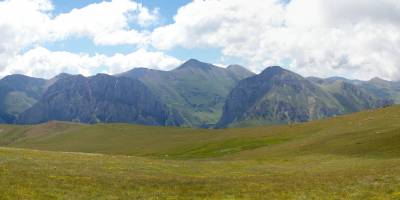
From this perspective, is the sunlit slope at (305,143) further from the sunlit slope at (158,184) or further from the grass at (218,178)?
the sunlit slope at (158,184)

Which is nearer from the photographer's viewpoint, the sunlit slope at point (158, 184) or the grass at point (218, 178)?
the sunlit slope at point (158, 184)

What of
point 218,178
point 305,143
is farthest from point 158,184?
point 305,143

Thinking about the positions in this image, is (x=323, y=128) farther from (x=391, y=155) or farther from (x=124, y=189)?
(x=124, y=189)

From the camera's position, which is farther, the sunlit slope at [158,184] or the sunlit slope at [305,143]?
the sunlit slope at [305,143]

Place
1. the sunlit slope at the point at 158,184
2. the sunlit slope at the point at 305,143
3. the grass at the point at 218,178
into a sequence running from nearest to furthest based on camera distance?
the sunlit slope at the point at 158,184, the grass at the point at 218,178, the sunlit slope at the point at 305,143

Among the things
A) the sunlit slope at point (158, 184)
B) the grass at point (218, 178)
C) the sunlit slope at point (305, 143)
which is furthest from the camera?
the sunlit slope at point (305, 143)

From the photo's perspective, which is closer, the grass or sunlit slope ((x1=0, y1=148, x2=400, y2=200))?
sunlit slope ((x1=0, y1=148, x2=400, y2=200))

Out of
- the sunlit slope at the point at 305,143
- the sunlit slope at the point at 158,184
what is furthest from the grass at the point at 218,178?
the sunlit slope at the point at 305,143

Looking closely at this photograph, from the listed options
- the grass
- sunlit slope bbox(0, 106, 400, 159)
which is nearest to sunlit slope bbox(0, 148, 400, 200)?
the grass

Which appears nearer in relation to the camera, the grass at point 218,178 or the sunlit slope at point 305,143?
the grass at point 218,178

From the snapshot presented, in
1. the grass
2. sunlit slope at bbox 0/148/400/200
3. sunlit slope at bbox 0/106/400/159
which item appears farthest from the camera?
sunlit slope at bbox 0/106/400/159

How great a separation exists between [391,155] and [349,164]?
29.0 feet

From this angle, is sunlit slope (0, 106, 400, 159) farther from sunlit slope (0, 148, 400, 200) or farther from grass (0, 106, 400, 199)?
sunlit slope (0, 148, 400, 200)

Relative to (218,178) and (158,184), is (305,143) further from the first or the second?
(158,184)
